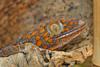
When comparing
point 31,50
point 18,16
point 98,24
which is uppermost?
point 18,16

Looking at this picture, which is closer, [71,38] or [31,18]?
[31,18]

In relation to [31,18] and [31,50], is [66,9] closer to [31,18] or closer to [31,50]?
[31,18]

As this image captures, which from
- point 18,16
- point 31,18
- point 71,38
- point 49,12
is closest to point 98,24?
point 71,38

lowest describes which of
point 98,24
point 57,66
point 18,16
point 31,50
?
point 57,66

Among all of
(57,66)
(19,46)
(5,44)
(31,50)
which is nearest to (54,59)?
(57,66)

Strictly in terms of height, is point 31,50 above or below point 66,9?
below

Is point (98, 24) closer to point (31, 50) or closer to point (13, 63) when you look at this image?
point (31, 50)
